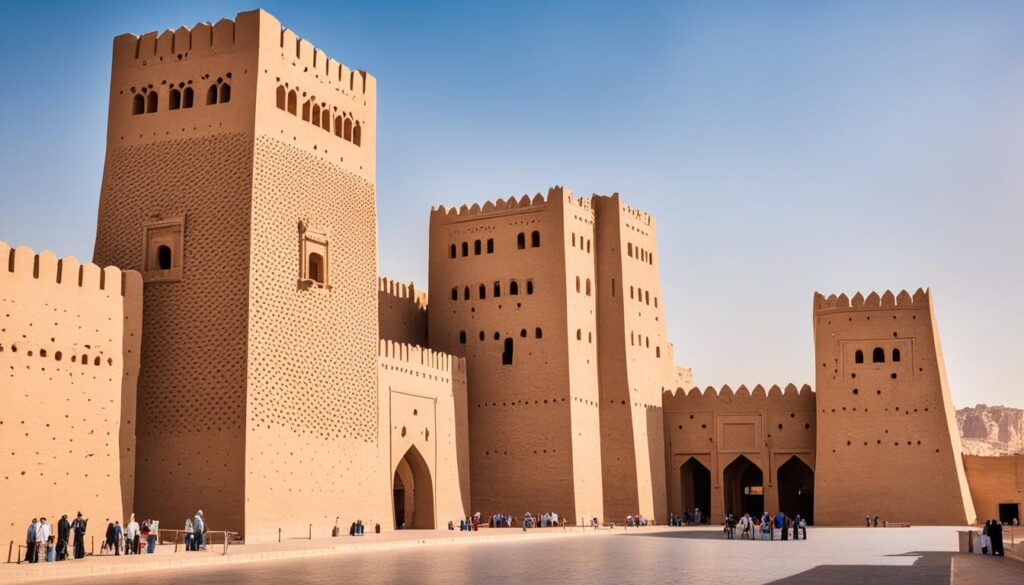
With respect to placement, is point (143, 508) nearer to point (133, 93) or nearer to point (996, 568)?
point (133, 93)

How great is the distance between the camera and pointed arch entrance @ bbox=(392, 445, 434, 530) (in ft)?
105

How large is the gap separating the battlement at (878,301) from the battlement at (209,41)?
1983 cm

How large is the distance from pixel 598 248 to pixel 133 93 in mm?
15962

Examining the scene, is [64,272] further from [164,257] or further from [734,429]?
[734,429]

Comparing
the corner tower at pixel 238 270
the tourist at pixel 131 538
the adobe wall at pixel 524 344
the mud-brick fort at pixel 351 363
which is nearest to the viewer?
the tourist at pixel 131 538

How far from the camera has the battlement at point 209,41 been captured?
2552cm

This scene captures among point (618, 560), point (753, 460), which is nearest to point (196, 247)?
point (618, 560)

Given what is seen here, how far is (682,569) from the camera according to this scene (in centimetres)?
1708

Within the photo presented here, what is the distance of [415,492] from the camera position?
32406mm

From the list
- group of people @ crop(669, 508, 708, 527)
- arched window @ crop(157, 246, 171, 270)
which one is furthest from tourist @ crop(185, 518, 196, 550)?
group of people @ crop(669, 508, 708, 527)

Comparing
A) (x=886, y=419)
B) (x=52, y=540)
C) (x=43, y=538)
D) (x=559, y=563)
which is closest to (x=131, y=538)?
(x=52, y=540)

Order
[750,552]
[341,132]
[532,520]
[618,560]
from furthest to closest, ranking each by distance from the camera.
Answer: [532,520]
[341,132]
[750,552]
[618,560]

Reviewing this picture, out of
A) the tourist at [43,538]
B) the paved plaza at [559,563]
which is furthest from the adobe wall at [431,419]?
the tourist at [43,538]

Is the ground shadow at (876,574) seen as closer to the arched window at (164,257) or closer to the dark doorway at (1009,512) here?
the arched window at (164,257)
